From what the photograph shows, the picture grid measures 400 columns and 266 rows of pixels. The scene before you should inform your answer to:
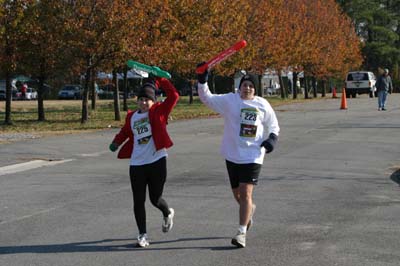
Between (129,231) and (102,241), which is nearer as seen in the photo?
(102,241)

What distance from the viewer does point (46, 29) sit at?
25125mm

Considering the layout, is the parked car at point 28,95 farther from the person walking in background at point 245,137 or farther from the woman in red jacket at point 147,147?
the person walking in background at point 245,137

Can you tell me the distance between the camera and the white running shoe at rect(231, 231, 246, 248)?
6.77m

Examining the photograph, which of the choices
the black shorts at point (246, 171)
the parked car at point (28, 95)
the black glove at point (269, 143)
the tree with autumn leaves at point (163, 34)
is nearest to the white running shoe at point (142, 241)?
the black shorts at point (246, 171)

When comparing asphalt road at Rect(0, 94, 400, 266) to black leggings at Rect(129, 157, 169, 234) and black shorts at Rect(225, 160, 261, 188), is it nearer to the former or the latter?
black leggings at Rect(129, 157, 169, 234)

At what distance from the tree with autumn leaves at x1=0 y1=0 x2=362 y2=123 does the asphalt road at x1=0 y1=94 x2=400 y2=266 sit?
8.56 meters

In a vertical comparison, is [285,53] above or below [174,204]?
above

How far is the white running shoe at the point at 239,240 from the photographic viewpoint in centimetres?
677

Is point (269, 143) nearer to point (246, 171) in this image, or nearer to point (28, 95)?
point (246, 171)

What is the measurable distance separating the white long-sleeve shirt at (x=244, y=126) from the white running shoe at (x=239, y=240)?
72 cm

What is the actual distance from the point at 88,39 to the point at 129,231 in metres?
17.3

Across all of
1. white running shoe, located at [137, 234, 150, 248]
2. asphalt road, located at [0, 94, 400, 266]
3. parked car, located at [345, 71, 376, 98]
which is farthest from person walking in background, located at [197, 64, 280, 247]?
parked car, located at [345, 71, 376, 98]

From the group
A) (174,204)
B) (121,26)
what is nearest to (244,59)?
(121,26)

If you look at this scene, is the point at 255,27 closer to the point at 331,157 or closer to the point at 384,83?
the point at 384,83
